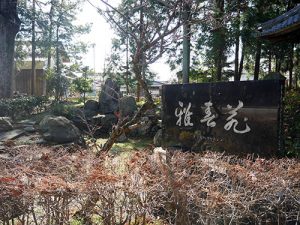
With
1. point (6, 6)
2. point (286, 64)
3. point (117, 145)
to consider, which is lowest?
point (117, 145)

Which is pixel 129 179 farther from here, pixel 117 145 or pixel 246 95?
pixel 117 145

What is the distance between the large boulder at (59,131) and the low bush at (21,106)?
3964mm

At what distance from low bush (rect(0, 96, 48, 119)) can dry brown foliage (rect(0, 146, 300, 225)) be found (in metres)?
10.0

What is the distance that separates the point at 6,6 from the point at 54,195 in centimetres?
1208

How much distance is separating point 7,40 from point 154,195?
1249 centimetres

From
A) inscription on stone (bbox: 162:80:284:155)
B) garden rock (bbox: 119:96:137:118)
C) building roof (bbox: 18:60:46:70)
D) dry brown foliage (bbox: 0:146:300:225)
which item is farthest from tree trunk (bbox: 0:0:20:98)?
building roof (bbox: 18:60:46:70)

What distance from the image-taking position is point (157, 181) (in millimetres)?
2559

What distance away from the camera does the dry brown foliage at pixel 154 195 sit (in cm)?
238

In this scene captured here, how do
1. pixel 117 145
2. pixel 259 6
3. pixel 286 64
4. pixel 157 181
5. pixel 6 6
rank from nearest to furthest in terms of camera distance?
pixel 157 181 < pixel 117 145 < pixel 6 6 < pixel 259 6 < pixel 286 64

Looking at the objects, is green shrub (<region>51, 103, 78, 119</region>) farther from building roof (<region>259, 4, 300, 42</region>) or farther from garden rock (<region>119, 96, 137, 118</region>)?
building roof (<region>259, 4, 300, 42</region>)

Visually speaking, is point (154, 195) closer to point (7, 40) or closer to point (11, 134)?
point (11, 134)

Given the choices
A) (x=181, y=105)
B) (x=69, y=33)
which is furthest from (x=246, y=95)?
(x=69, y=33)

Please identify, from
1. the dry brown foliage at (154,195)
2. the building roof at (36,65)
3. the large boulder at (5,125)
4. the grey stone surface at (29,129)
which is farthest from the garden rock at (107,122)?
the building roof at (36,65)

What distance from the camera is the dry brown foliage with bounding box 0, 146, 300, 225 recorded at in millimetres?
2377
